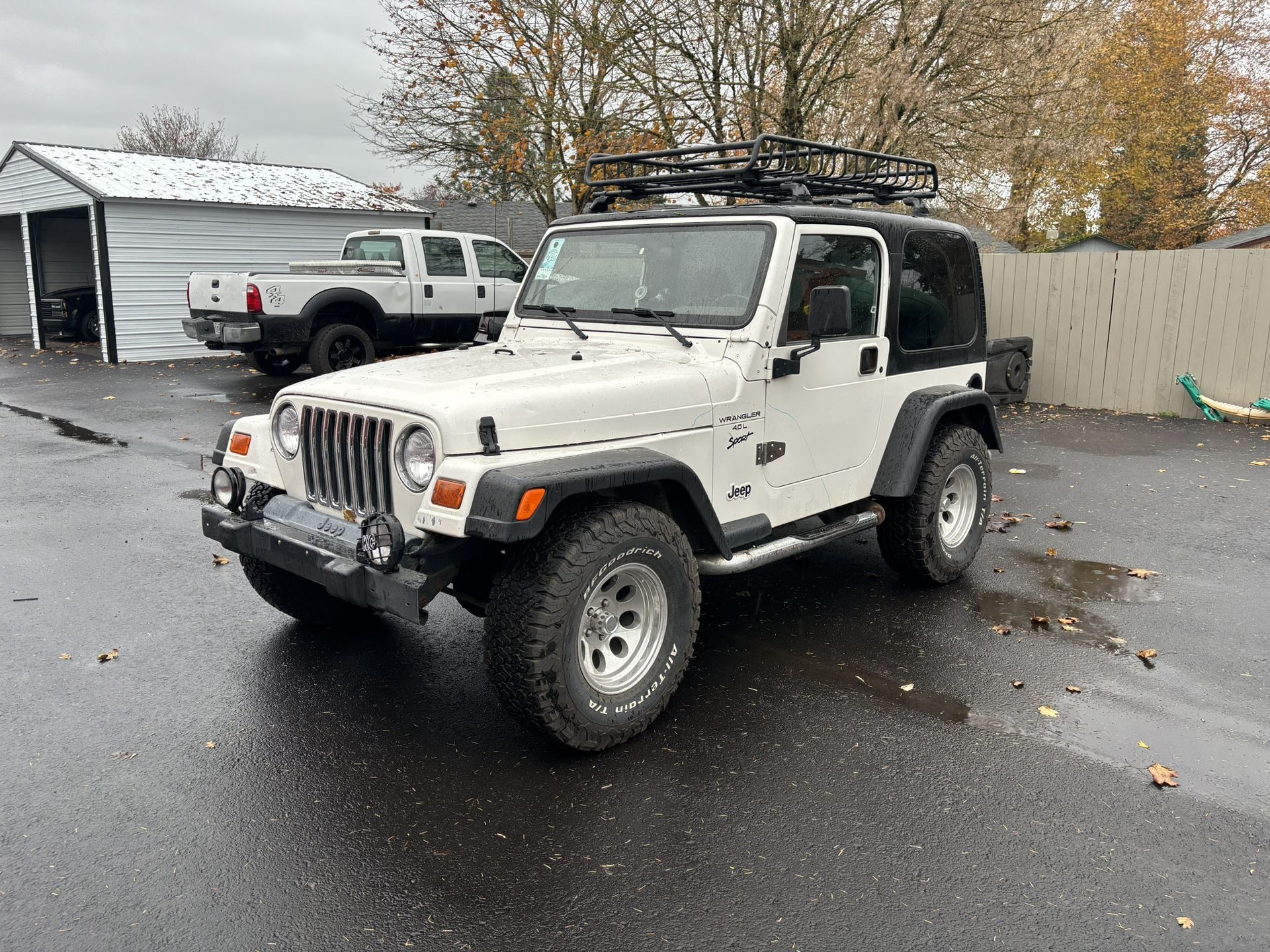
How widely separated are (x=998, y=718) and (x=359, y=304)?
11.9 m

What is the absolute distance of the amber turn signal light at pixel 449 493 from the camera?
333 centimetres

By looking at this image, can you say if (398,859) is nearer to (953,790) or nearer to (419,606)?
(419,606)

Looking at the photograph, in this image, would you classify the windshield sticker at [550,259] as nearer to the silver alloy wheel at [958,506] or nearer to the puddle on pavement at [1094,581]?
the silver alloy wheel at [958,506]

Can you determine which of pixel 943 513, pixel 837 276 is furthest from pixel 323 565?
pixel 943 513

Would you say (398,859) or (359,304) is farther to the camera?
(359,304)

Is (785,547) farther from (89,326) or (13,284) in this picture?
(13,284)

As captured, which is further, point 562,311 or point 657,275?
point 562,311

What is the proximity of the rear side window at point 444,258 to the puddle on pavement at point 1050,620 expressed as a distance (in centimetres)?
1101

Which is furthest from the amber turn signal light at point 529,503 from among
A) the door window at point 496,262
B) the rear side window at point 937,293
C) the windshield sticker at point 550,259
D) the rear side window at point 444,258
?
the door window at point 496,262

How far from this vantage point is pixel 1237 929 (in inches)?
108

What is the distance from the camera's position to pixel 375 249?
14.8m

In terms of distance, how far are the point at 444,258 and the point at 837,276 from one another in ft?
35.9

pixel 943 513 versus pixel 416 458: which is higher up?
pixel 416 458

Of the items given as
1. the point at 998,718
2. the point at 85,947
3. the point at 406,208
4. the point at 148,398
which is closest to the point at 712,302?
the point at 998,718
